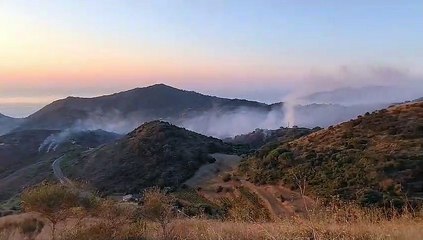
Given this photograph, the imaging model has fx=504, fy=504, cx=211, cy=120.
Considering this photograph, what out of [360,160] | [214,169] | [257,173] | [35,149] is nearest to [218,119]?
[35,149]

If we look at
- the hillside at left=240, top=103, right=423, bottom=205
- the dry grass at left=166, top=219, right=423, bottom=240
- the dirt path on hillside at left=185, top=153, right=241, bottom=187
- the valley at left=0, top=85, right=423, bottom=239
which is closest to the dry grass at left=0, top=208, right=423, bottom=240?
the dry grass at left=166, top=219, right=423, bottom=240

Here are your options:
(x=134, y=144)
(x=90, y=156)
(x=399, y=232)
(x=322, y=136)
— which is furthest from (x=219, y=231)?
(x=90, y=156)

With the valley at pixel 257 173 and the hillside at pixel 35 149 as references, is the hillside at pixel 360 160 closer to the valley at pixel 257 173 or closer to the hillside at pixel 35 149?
the valley at pixel 257 173

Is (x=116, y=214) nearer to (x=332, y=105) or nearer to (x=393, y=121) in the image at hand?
(x=393, y=121)

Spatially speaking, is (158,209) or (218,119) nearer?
(158,209)

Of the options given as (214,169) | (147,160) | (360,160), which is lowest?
(214,169)

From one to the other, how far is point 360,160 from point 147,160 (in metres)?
34.5

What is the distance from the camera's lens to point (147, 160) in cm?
6425

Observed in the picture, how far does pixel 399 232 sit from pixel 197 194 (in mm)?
38629

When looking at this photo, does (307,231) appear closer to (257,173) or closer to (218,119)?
(257,173)

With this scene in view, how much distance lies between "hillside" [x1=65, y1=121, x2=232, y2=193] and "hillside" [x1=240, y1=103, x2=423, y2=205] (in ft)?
33.4

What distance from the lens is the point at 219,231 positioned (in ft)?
29.5

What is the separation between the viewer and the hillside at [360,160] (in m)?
29.7

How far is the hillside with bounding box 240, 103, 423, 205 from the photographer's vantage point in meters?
29.7
